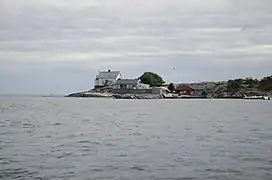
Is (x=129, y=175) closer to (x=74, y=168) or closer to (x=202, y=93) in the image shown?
(x=74, y=168)

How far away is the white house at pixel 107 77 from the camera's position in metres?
176

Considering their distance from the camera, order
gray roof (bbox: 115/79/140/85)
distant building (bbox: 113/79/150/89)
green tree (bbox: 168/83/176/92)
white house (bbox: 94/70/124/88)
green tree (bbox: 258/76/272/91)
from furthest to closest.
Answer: green tree (bbox: 168/83/176/92), green tree (bbox: 258/76/272/91), white house (bbox: 94/70/124/88), distant building (bbox: 113/79/150/89), gray roof (bbox: 115/79/140/85)

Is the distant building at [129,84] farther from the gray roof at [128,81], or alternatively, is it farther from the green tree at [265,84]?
the green tree at [265,84]

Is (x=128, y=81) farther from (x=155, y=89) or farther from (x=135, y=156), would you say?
(x=135, y=156)

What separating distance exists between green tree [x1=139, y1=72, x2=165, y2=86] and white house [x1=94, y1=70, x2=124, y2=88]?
345 inches

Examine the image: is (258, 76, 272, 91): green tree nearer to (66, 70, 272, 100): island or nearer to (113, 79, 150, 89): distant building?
(66, 70, 272, 100): island

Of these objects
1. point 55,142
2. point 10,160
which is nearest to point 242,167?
point 10,160

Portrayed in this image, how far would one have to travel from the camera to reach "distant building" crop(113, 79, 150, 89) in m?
169

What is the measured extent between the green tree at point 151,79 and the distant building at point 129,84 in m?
2.53

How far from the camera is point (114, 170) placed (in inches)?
755

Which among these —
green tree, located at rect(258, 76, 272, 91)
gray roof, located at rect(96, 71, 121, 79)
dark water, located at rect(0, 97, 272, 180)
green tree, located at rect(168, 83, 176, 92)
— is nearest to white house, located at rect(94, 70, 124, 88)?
gray roof, located at rect(96, 71, 121, 79)

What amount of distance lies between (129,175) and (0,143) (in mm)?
12022

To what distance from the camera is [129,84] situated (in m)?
170

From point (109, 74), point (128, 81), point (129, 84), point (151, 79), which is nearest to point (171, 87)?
point (151, 79)
